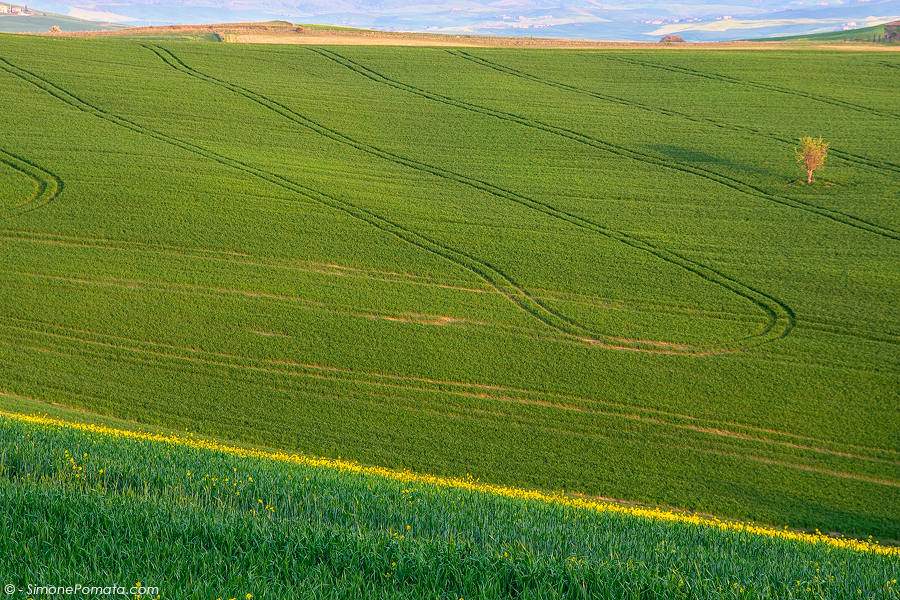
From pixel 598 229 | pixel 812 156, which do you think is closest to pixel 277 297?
pixel 598 229

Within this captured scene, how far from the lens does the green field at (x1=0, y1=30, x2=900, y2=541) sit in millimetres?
22984

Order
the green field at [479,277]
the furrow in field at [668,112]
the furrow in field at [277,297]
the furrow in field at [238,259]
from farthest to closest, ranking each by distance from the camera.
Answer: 1. the furrow in field at [668,112]
2. the furrow in field at [238,259]
3. the furrow in field at [277,297]
4. the green field at [479,277]

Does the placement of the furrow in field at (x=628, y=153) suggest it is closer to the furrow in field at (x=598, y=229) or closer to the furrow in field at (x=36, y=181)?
the furrow in field at (x=598, y=229)

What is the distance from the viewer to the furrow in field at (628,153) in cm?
4197

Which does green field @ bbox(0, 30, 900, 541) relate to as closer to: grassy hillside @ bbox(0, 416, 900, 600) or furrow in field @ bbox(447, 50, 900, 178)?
furrow in field @ bbox(447, 50, 900, 178)

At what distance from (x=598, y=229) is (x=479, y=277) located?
10298mm

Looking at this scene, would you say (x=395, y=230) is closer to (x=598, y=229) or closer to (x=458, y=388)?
(x=598, y=229)

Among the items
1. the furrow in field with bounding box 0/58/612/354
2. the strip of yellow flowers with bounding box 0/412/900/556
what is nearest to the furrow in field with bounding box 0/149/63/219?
A: the furrow in field with bounding box 0/58/612/354

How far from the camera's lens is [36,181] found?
4175 cm

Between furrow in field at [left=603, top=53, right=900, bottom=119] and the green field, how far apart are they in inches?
21.5

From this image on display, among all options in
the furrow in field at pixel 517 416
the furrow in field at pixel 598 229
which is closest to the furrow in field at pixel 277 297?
the furrow in field at pixel 517 416

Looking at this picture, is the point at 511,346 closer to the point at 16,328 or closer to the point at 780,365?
the point at 780,365

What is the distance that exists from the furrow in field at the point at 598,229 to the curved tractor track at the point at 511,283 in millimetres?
46

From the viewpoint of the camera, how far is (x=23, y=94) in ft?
183
